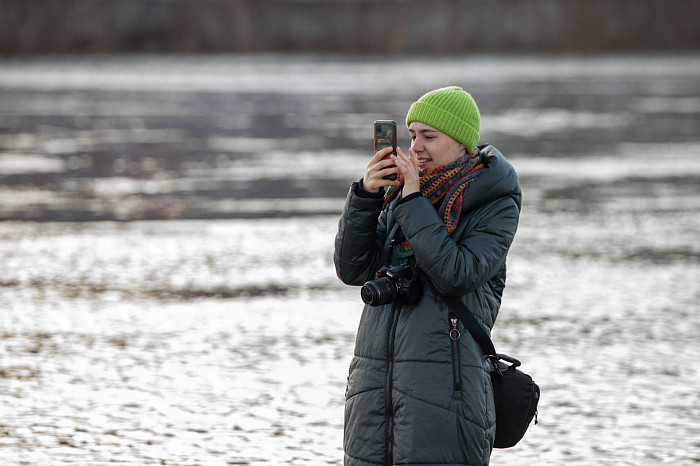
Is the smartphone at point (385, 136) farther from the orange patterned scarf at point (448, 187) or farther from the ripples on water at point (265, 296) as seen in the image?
the ripples on water at point (265, 296)

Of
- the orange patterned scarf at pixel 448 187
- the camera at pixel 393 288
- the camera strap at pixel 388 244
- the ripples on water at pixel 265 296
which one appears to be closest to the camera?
the camera at pixel 393 288

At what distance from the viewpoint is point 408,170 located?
358cm

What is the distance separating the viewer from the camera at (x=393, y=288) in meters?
3.52

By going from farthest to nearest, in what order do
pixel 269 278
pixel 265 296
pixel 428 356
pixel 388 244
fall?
pixel 269 278, pixel 265 296, pixel 388 244, pixel 428 356

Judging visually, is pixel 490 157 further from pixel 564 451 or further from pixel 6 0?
pixel 6 0

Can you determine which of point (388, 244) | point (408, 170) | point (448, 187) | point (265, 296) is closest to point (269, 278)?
point (265, 296)

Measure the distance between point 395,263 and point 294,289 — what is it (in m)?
4.46

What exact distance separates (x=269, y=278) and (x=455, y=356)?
5.09m

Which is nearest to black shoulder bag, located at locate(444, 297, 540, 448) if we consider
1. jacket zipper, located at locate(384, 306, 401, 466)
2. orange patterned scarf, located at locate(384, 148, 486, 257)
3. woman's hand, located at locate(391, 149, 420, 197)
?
jacket zipper, located at locate(384, 306, 401, 466)

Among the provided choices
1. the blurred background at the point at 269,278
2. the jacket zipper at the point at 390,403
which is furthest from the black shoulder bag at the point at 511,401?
the blurred background at the point at 269,278

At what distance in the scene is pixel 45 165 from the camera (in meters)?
15.6

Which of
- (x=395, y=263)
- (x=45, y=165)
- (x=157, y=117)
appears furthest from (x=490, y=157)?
(x=157, y=117)

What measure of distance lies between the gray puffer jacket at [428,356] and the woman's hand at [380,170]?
6cm

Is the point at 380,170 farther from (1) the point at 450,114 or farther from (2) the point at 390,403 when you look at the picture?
(2) the point at 390,403
